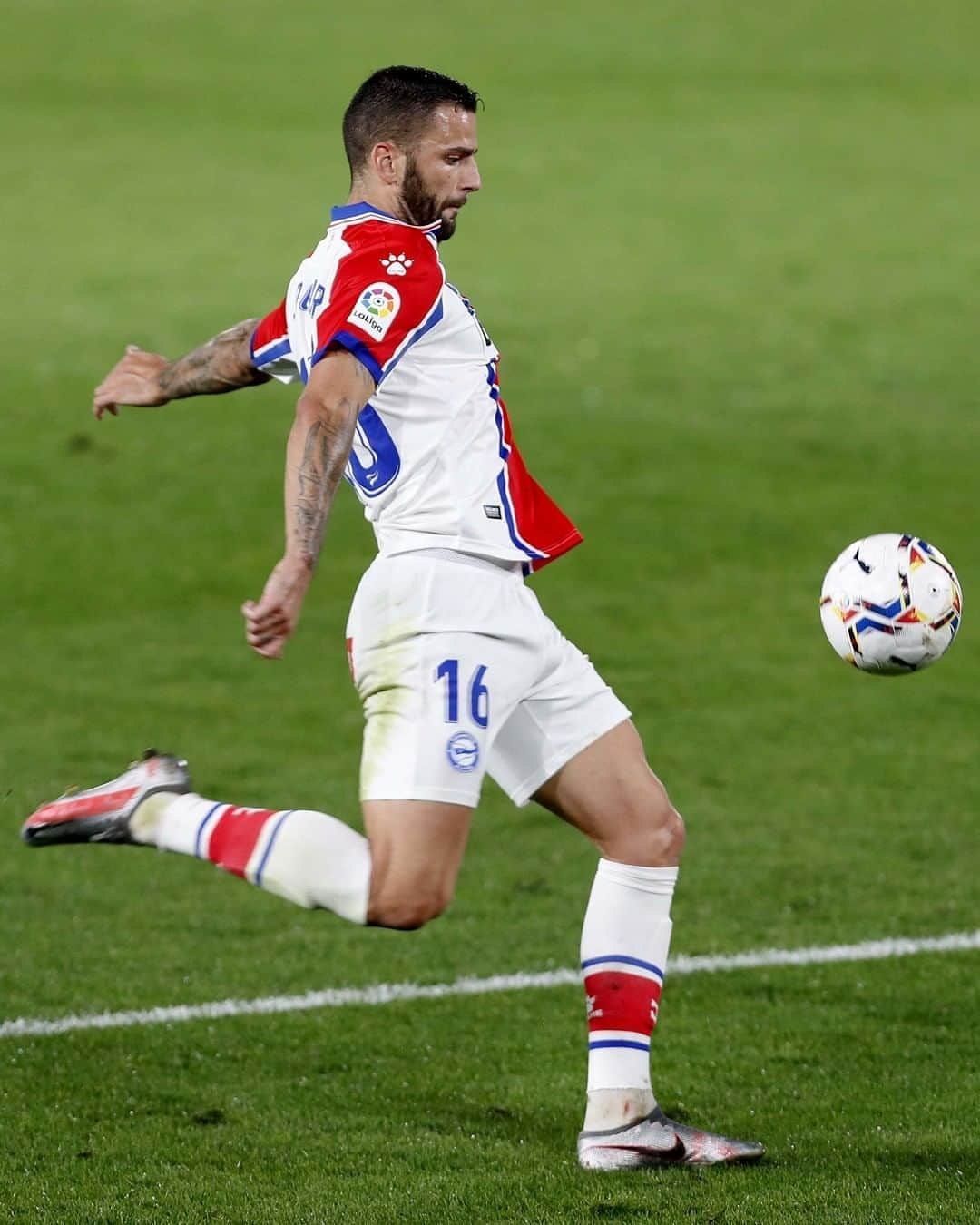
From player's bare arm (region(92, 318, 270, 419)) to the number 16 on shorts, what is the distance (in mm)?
1111

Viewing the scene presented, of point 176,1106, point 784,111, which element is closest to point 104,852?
point 176,1106

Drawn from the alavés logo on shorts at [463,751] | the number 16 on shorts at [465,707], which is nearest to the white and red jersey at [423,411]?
the number 16 on shorts at [465,707]

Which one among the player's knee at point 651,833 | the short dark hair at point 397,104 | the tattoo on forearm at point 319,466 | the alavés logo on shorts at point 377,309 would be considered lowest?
the player's knee at point 651,833

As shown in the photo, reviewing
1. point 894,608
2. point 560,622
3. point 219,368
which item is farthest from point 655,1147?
point 560,622

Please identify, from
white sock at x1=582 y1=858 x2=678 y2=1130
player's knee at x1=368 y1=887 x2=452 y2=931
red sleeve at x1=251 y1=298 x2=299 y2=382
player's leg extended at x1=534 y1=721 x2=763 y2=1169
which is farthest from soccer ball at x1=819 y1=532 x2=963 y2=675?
red sleeve at x1=251 y1=298 x2=299 y2=382

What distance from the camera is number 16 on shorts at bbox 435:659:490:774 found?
4.94m

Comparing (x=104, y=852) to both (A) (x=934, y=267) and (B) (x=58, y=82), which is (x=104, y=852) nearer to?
(A) (x=934, y=267)

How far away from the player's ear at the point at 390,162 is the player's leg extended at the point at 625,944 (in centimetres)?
144

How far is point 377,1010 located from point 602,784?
1.63 metres

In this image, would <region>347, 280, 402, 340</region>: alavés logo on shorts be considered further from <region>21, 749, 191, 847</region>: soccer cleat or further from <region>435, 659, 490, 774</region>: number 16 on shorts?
<region>21, 749, 191, 847</region>: soccer cleat

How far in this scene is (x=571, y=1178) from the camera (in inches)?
200

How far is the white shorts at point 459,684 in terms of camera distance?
4.93m

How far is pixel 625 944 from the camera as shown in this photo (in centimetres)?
530

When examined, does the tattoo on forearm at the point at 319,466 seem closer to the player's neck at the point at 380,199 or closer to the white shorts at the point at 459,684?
the white shorts at the point at 459,684
